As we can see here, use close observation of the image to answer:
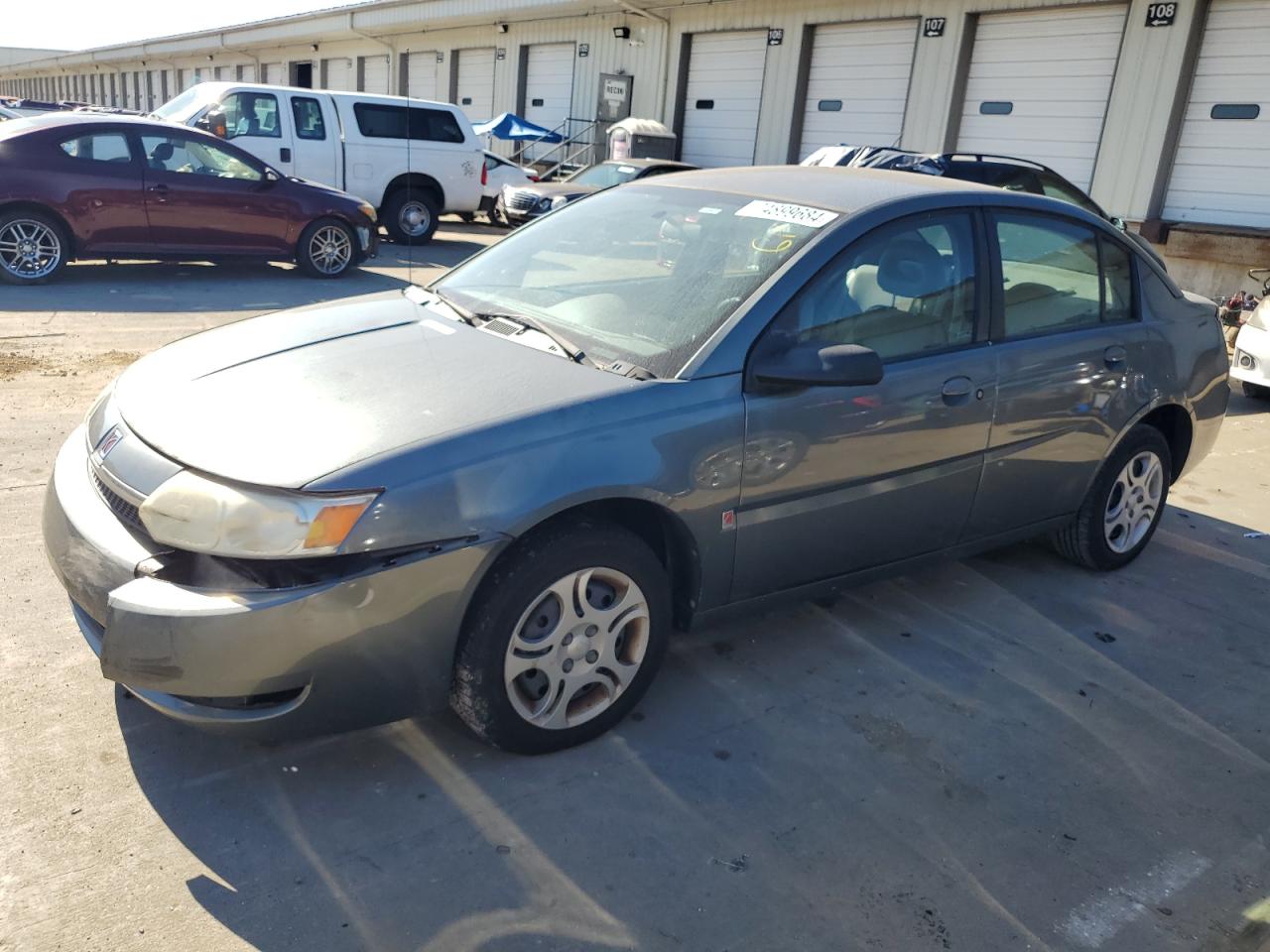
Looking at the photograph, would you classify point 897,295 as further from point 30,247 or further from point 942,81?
point 942,81

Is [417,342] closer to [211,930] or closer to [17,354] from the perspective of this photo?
[211,930]

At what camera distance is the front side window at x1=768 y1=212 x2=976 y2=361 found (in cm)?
327

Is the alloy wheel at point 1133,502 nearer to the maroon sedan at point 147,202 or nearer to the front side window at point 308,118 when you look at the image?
the maroon sedan at point 147,202

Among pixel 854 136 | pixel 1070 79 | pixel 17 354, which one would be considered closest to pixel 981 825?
pixel 17 354

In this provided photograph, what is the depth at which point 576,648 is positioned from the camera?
2902mm

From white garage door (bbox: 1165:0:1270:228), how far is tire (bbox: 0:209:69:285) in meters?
13.4

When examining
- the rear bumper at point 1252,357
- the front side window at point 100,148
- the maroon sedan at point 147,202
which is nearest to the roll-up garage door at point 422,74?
the maroon sedan at point 147,202

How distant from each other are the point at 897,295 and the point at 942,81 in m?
14.2

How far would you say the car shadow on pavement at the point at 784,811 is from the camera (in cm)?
240

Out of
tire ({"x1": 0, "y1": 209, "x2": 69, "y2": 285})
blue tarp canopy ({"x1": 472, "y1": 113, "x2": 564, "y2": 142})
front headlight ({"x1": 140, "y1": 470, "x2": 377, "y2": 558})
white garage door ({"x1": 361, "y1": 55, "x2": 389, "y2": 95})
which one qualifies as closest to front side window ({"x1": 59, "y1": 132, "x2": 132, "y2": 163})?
tire ({"x1": 0, "y1": 209, "x2": 69, "y2": 285})

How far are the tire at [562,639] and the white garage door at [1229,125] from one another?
1310cm

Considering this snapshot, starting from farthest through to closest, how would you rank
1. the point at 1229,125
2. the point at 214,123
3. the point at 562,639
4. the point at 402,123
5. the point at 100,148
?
the point at 402,123, the point at 1229,125, the point at 214,123, the point at 100,148, the point at 562,639

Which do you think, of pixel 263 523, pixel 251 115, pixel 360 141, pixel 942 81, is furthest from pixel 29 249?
pixel 942 81

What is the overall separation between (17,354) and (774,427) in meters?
6.07
